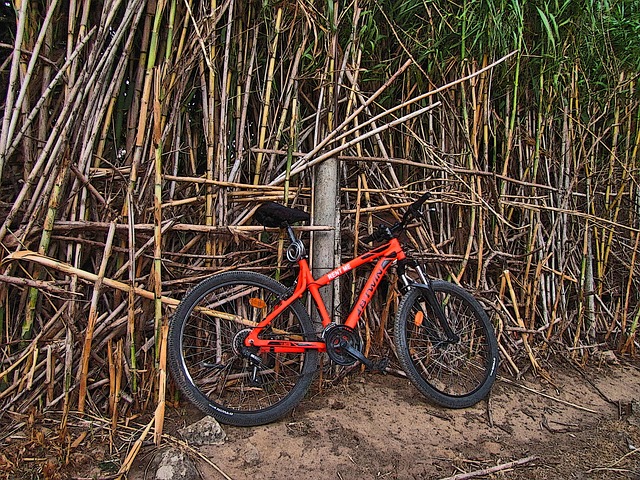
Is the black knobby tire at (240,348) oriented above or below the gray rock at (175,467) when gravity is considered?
above

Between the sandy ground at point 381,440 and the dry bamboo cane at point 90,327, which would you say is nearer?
the sandy ground at point 381,440

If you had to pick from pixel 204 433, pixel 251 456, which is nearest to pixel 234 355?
pixel 204 433

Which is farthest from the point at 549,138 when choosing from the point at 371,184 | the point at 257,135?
the point at 257,135

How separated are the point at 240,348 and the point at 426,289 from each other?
3.53 ft

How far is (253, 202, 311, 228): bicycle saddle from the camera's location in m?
2.25

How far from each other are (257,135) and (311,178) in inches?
15.7

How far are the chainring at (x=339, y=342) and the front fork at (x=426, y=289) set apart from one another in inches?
18.2

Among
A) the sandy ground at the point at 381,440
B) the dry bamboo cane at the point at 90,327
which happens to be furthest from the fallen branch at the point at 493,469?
the dry bamboo cane at the point at 90,327

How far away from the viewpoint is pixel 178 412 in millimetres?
2223

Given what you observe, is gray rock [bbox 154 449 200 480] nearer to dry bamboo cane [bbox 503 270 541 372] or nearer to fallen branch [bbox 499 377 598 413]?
fallen branch [bbox 499 377 598 413]

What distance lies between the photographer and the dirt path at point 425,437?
1.94 m

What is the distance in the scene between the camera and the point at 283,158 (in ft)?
8.65

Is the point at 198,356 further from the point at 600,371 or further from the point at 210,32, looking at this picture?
the point at 600,371

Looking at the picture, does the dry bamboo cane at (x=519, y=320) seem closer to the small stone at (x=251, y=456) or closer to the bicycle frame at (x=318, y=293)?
the bicycle frame at (x=318, y=293)
